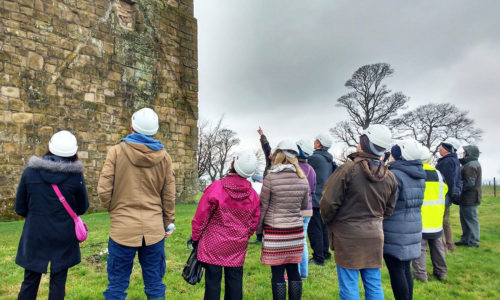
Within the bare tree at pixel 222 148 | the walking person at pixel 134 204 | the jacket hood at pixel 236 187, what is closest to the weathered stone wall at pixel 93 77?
the walking person at pixel 134 204

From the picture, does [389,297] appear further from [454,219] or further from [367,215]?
[454,219]

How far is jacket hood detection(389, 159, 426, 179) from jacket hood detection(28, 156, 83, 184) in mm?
3001

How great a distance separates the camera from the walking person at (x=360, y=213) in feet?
8.71

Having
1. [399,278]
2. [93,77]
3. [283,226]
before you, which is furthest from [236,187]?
[93,77]

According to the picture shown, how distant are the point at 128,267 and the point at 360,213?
6.60 ft

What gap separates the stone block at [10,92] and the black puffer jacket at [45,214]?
6444 mm

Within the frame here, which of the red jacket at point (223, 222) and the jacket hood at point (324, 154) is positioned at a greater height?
the jacket hood at point (324, 154)

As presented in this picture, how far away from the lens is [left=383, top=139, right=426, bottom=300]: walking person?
2.88 metres

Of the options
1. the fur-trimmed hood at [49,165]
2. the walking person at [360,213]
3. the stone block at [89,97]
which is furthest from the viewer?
the stone block at [89,97]

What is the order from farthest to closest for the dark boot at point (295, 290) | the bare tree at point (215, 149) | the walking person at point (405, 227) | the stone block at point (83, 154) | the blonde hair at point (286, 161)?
1. the bare tree at point (215, 149)
2. the stone block at point (83, 154)
3. the blonde hair at point (286, 161)
4. the dark boot at point (295, 290)
5. the walking person at point (405, 227)

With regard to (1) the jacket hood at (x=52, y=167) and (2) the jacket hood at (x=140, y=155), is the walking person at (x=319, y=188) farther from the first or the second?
(1) the jacket hood at (x=52, y=167)

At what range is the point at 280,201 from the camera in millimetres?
3055

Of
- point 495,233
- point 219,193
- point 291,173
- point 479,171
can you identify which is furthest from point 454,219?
point 219,193

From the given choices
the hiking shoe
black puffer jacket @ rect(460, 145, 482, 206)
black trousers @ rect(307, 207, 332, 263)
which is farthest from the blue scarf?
black puffer jacket @ rect(460, 145, 482, 206)
